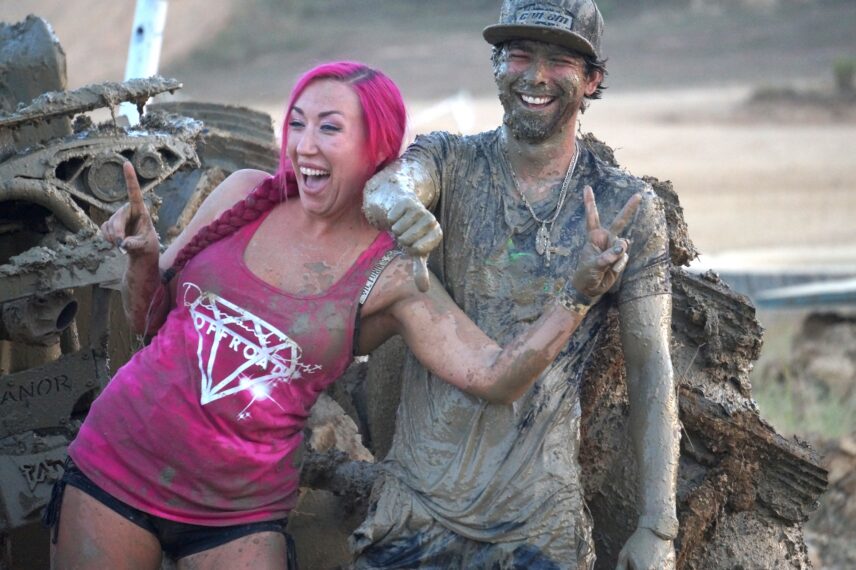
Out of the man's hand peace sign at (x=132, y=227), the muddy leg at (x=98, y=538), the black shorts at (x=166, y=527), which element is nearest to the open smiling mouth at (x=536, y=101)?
the man's hand peace sign at (x=132, y=227)

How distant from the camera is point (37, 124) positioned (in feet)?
17.4

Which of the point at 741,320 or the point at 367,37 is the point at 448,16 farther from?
the point at 741,320

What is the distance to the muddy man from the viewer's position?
3.95 meters

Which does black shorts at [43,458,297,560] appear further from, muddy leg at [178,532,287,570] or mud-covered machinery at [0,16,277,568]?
mud-covered machinery at [0,16,277,568]

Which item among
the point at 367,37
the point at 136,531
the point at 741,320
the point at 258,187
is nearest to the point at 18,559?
the point at 136,531

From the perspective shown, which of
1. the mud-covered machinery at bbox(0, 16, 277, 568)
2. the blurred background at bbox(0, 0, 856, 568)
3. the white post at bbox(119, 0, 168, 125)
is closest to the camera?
the mud-covered machinery at bbox(0, 16, 277, 568)

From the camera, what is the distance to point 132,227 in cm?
402

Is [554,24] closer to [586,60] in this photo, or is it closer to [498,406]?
[586,60]

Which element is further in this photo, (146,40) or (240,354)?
(146,40)

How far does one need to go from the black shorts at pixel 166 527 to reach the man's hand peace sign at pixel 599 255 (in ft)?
3.44

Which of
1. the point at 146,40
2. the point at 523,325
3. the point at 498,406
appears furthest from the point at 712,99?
the point at 498,406

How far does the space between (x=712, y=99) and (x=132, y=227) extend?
65.1 ft

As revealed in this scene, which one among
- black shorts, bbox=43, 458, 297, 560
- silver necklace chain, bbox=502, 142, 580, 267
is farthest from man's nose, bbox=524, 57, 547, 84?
black shorts, bbox=43, 458, 297, 560

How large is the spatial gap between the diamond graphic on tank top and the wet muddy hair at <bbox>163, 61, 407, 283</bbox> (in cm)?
25
